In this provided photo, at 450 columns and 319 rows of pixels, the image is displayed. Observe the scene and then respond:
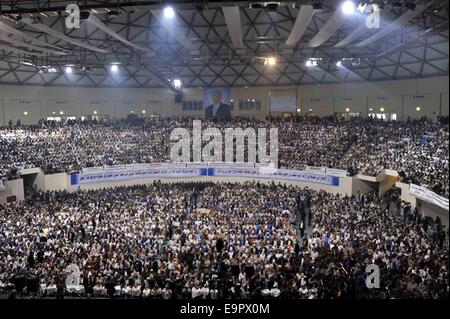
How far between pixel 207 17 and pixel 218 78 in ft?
39.9

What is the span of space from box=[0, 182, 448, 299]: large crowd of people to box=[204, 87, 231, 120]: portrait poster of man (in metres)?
21.1

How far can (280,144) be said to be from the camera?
35.2m

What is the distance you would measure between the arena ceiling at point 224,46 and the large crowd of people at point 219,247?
9170 millimetres

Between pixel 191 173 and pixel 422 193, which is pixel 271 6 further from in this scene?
pixel 191 173

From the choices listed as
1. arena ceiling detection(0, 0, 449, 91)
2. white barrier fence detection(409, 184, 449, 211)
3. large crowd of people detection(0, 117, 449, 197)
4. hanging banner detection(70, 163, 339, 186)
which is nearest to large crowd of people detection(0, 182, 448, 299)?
white barrier fence detection(409, 184, 449, 211)

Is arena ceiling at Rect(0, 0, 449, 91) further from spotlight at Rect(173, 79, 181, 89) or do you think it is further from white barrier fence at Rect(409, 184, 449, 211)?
white barrier fence at Rect(409, 184, 449, 211)

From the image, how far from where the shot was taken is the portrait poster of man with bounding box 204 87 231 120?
1803 inches

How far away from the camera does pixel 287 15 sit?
101 feet

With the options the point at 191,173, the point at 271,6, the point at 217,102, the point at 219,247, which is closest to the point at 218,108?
the point at 217,102

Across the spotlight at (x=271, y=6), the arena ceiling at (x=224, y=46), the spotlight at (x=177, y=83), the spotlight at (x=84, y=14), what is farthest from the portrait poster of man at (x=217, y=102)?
the spotlight at (x=271, y=6)

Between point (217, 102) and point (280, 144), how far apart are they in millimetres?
13017

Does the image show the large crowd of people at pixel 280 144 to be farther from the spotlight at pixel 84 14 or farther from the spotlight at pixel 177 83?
the spotlight at pixel 84 14

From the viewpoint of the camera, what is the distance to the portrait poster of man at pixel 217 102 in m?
45.8
